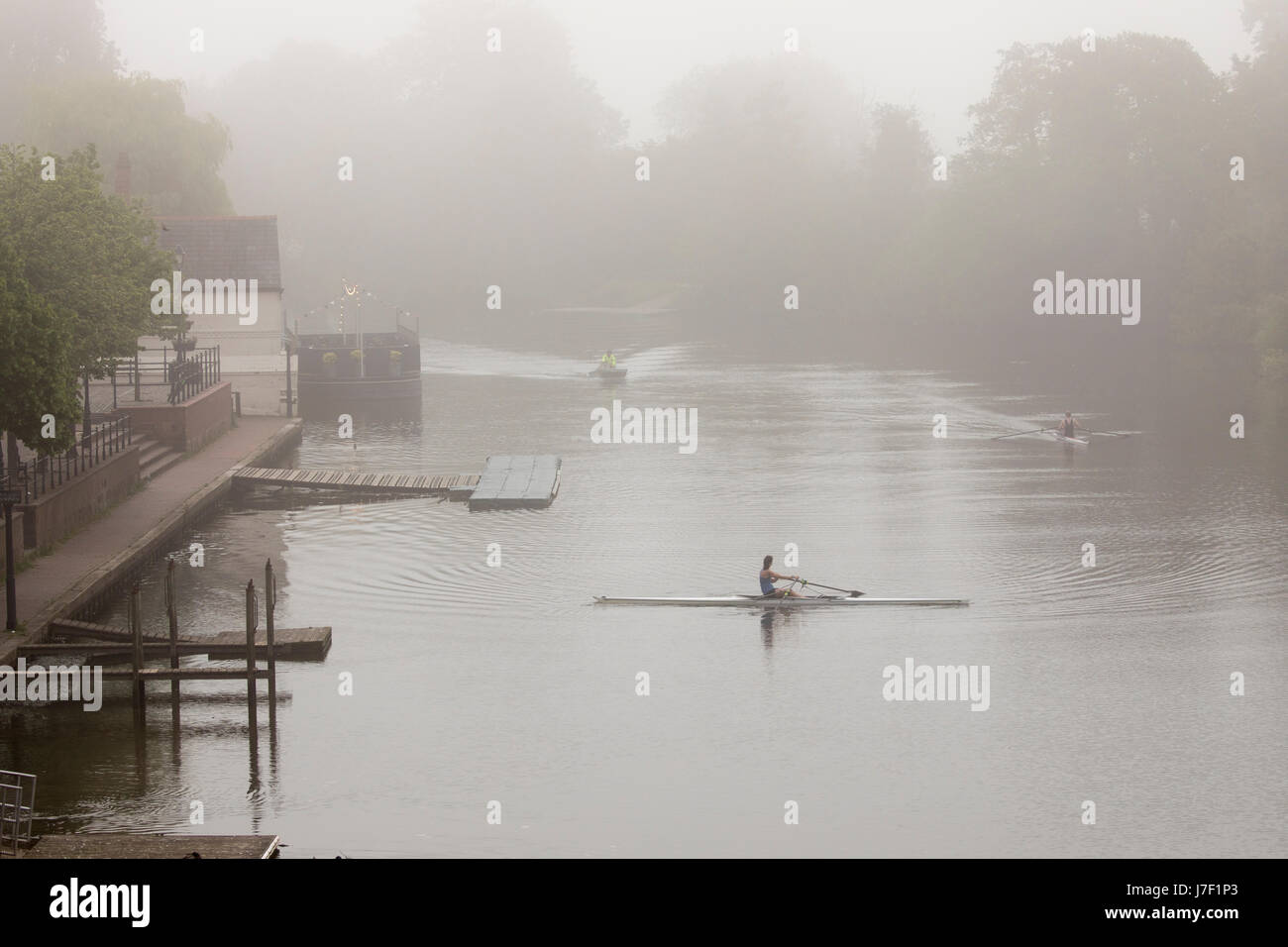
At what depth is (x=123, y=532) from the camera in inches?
1401

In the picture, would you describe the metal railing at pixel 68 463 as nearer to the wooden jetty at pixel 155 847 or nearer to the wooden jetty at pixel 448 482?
the wooden jetty at pixel 448 482

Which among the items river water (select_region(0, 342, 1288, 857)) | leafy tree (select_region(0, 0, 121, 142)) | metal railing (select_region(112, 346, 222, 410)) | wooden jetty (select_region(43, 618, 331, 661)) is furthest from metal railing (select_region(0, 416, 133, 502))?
leafy tree (select_region(0, 0, 121, 142))

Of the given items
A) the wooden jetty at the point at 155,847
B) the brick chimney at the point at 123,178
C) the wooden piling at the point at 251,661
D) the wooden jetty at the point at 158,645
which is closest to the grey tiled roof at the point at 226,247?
the brick chimney at the point at 123,178

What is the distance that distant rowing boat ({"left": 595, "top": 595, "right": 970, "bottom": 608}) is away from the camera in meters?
33.2

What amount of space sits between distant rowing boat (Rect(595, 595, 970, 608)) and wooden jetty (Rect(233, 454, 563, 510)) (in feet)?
39.0

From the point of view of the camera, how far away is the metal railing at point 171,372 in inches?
1930

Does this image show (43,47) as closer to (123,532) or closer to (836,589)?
(123,532)

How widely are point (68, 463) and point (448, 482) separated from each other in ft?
46.6

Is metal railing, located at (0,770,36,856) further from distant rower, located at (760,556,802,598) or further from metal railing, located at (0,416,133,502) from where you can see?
distant rower, located at (760,556,802,598)

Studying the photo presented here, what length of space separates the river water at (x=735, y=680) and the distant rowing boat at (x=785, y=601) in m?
0.41

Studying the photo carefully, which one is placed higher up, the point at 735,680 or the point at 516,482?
the point at 516,482

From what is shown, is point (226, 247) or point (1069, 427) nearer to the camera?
point (1069, 427)

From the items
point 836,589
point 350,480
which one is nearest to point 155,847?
point 836,589
